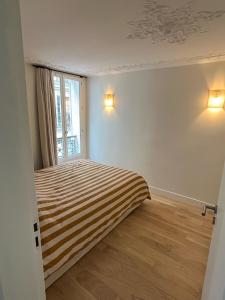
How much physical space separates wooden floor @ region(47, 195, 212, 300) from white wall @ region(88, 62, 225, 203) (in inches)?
31.3

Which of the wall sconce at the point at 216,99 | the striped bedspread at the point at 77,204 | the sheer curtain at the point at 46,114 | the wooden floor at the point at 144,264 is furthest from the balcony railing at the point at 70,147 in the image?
the wall sconce at the point at 216,99

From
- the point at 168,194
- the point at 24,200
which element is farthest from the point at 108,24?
the point at 168,194

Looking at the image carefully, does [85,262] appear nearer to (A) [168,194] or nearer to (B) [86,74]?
(A) [168,194]

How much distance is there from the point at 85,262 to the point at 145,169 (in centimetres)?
214

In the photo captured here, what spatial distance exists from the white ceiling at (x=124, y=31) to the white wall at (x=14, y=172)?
107 centimetres

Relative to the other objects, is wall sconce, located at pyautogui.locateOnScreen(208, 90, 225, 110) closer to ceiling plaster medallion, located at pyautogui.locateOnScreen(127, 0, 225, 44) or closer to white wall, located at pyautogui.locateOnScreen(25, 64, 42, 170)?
ceiling plaster medallion, located at pyautogui.locateOnScreen(127, 0, 225, 44)

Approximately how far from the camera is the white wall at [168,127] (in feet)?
9.07

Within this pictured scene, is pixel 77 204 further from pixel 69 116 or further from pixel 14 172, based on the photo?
pixel 69 116

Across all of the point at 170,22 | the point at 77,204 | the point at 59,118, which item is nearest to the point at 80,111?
the point at 59,118

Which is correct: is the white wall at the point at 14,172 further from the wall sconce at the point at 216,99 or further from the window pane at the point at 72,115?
the window pane at the point at 72,115

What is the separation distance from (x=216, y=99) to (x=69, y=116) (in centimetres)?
296

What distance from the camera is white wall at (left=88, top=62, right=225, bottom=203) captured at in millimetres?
2764

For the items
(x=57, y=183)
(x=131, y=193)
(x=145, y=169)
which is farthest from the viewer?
(x=145, y=169)

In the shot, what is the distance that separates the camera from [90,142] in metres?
4.48
